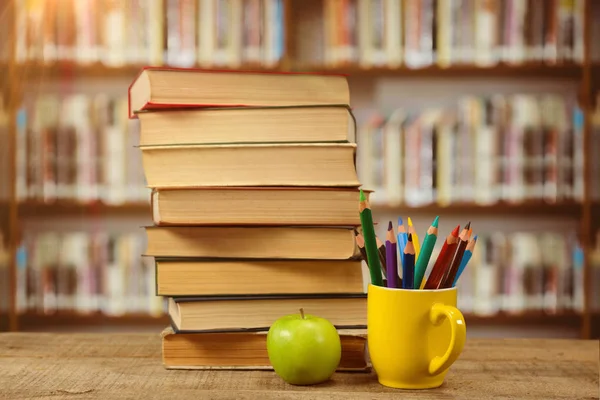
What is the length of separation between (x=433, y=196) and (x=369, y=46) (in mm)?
536

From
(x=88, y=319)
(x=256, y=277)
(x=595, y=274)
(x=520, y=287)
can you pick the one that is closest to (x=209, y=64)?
(x=88, y=319)

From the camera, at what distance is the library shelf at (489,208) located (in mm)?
2189

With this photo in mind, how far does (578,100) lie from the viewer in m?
2.35

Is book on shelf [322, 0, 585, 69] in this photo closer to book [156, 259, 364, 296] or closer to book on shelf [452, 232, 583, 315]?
book on shelf [452, 232, 583, 315]

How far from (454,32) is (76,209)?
1429 millimetres

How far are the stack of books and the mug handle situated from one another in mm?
106

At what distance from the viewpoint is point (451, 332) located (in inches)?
23.4

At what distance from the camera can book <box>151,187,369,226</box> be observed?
686 millimetres

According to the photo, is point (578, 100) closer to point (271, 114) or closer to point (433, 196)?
point (433, 196)

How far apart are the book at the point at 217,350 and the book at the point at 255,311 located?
0.01 metres

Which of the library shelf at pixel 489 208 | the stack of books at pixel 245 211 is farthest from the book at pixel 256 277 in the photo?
the library shelf at pixel 489 208

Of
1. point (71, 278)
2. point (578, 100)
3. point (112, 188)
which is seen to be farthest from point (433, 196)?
point (71, 278)

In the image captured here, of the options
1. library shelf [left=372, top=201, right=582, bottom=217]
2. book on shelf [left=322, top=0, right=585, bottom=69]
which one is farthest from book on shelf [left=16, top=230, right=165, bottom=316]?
book on shelf [left=322, top=0, right=585, bottom=69]

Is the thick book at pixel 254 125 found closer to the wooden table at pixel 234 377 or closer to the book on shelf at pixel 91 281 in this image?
the wooden table at pixel 234 377
